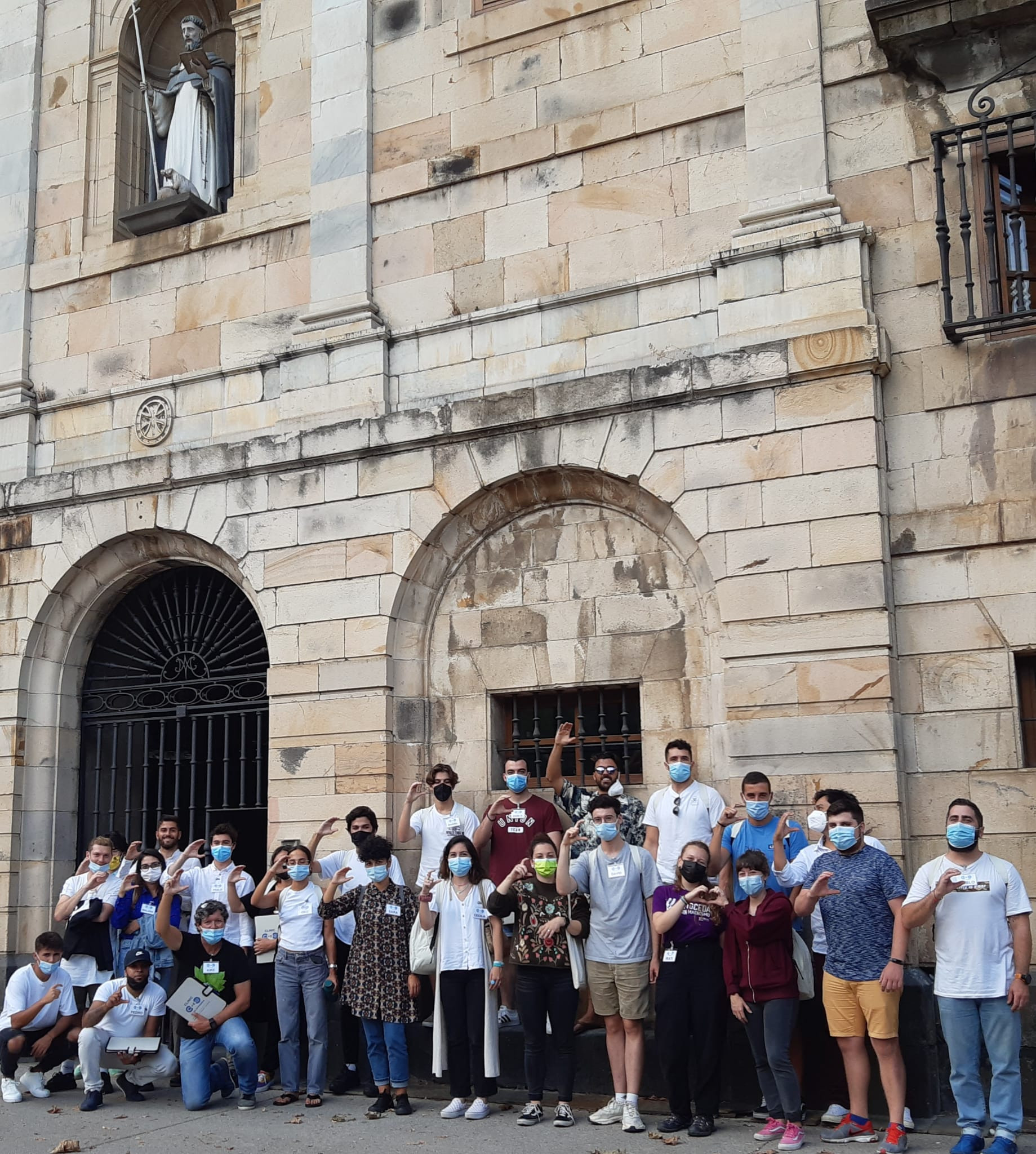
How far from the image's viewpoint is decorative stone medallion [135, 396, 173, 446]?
504 inches

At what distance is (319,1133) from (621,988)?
2.08 meters

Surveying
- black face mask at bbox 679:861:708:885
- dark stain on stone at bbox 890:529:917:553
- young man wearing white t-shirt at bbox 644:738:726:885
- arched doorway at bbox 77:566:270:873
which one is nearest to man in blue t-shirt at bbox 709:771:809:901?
young man wearing white t-shirt at bbox 644:738:726:885

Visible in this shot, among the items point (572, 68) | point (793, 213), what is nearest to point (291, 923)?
point (793, 213)

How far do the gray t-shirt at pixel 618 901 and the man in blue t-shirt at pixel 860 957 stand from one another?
1.08 metres

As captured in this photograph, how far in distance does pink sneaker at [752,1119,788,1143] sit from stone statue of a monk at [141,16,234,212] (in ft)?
32.3

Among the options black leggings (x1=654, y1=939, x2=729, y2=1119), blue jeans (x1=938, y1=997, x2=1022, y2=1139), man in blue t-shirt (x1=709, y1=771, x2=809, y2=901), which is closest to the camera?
blue jeans (x1=938, y1=997, x2=1022, y2=1139)

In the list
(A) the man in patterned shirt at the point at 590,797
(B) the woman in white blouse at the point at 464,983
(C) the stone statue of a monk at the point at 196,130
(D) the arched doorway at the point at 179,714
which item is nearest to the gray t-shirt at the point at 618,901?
(A) the man in patterned shirt at the point at 590,797

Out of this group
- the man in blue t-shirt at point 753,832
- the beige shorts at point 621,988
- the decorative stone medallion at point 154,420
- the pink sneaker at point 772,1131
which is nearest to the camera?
the pink sneaker at point 772,1131

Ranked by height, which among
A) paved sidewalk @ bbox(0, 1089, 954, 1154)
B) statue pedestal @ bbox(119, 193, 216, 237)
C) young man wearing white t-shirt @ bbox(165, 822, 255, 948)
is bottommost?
paved sidewalk @ bbox(0, 1089, 954, 1154)

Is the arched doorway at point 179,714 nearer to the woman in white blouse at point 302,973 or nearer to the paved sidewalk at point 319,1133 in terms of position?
the woman in white blouse at point 302,973

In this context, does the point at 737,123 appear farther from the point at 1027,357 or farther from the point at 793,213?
the point at 1027,357

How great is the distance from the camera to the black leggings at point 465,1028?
8.79 meters

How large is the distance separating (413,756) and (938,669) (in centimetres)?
423

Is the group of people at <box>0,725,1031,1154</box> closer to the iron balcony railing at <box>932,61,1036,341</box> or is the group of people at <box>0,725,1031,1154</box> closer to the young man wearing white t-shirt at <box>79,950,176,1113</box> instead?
the young man wearing white t-shirt at <box>79,950,176,1113</box>
